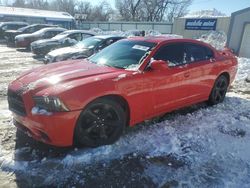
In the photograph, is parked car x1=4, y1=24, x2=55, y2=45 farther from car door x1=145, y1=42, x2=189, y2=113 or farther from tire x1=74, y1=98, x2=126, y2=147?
tire x1=74, y1=98, x2=126, y2=147

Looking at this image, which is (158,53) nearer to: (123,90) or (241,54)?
(123,90)

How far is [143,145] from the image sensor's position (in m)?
3.87

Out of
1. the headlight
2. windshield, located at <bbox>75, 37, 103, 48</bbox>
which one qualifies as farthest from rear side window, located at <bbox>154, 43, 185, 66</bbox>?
windshield, located at <bbox>75, 37, 103, 48</bbox>

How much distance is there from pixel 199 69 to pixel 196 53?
38 cm

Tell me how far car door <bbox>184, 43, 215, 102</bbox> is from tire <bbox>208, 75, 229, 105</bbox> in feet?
0.89

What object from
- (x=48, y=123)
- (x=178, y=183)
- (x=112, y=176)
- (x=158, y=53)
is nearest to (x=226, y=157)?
(x=178, y=183)

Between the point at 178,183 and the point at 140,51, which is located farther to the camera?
the point at 140,51

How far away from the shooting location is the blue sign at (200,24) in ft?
67.6

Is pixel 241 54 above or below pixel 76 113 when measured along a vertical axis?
below

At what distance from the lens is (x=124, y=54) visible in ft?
14.8

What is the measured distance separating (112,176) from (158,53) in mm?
2244

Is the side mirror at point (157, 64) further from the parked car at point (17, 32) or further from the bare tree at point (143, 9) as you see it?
the bare tree at point (143, 9)

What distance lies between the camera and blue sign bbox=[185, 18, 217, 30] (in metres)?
20.6

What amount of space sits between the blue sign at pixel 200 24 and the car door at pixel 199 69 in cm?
1664
